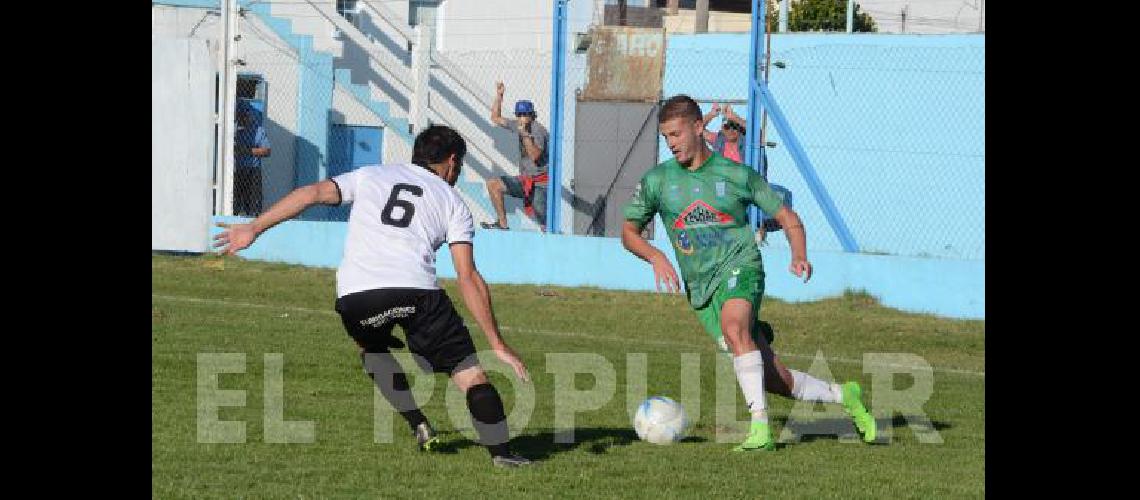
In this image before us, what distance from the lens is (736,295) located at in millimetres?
10242

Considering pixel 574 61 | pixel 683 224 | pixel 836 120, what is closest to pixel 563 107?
pixel 574 61

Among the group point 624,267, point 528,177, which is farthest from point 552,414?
point 528,177

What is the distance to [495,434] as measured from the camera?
924 centimetres

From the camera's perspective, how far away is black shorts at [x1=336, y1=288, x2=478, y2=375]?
9.25 m

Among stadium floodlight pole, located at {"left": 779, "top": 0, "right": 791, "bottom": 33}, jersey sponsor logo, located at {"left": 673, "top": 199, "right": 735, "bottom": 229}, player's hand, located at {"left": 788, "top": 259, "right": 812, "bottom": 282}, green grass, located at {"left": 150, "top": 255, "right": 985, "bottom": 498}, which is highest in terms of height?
stadium floodlight pole, located at {"left": 779, "top": 0, "right": 791, "bottom": 33}

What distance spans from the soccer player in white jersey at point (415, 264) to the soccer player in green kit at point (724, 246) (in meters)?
1.35

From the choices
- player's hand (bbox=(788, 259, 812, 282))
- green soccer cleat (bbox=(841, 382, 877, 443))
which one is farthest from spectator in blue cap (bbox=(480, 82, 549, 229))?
player's hand (bbox=(788, 259, 812, 282))

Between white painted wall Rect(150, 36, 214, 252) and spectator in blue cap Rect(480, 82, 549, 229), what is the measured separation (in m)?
3.79

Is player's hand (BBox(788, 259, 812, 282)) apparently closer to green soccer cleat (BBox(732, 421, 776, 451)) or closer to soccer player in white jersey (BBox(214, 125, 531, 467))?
green soccer cleat (BBox(732, 421, 776, 451))

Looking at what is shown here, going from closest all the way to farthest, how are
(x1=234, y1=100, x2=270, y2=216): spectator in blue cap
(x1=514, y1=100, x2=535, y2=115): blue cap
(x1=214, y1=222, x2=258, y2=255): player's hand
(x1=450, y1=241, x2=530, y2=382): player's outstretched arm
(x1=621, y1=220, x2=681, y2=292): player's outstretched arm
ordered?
(x1=450, y1=241, x2=530, y2=382): player's outstretched arm < (x1=214, y1=222, x2=258, y2=255): player's hand < (x1=621, y1=220, x2=681, y2=292): player's outstretched arm < (x1=514, y1=100, x2=535, y2=115): blue cap < (x1=234, y1=100, x2=270, y2=216): spectator in blue cap

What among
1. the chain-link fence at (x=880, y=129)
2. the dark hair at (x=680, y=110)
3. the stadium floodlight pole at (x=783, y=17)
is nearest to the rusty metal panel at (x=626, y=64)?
the chain-link fence at (x=880, y=129)
